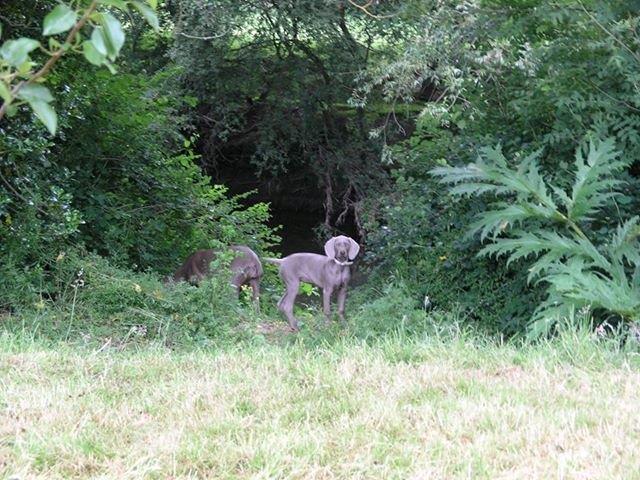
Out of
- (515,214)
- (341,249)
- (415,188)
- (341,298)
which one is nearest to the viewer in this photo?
(515,214)

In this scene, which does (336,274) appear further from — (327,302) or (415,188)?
(415,188)

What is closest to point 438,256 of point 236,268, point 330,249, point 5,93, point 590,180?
point 330,249

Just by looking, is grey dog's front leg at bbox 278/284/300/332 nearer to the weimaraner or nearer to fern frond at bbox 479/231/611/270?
the weimaraner

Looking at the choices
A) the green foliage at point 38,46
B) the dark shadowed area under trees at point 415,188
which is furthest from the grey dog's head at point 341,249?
the green foliage at point 38,46

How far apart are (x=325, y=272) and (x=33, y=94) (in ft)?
27.2

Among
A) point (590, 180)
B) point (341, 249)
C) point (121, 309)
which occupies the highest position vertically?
point (590, 180)

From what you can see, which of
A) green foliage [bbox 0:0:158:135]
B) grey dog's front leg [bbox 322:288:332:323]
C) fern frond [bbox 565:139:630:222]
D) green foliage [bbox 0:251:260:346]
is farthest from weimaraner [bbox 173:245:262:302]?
green foliage [bbox 0:0:158:135]

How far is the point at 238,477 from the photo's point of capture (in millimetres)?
3879

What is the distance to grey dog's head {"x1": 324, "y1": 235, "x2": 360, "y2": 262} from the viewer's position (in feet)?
33.6

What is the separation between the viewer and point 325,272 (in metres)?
10.5

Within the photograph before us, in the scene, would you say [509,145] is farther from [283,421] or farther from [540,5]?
[283,421]

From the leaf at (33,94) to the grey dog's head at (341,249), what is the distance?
26.3 feet

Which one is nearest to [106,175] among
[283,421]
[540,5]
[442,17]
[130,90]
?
[130,90]

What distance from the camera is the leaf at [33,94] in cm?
222
